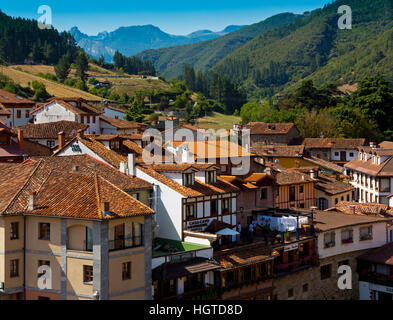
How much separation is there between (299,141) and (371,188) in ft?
106

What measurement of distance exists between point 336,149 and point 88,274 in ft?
237

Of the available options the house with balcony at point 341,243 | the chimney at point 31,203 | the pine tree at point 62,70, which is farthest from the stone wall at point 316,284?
the pine tree at point 62,70

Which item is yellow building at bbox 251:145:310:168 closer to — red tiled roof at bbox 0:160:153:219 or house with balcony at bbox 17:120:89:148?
house with balcony at bbox 17:120:89:148

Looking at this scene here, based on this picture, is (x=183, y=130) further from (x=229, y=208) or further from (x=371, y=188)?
(x=229, y=208)

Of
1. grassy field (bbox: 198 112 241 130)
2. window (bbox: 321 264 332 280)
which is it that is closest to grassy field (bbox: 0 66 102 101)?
grassy field (bbox: 198 112 241 130)

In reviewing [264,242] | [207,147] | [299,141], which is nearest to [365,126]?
[299,141]

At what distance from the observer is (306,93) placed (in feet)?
431

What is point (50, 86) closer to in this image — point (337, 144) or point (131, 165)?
point (337, 144)

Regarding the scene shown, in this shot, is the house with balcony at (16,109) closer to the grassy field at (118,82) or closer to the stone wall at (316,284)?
the stone wall at (316,284)

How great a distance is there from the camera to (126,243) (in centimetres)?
3281

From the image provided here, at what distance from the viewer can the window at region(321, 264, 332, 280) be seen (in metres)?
45.7

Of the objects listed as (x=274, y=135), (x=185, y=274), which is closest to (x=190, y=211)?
(x=185, y=274)

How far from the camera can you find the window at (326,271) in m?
45.7

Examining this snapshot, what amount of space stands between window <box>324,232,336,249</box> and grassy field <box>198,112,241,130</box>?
111 meters
